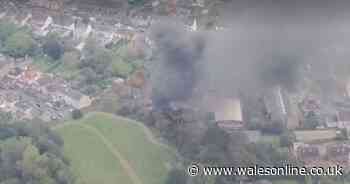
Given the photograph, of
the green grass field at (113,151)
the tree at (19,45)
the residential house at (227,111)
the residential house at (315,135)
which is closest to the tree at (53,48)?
the tree at (19,45)

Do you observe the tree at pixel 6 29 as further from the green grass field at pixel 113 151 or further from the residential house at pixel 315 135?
the residential house at pixel 315 135

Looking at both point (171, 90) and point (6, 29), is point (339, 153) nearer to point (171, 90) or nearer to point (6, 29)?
point (171, 90)

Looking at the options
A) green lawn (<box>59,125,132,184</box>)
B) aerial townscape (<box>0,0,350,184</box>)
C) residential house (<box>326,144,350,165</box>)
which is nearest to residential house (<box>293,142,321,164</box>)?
aerial townscape (<box>0,0,350,184</box>)

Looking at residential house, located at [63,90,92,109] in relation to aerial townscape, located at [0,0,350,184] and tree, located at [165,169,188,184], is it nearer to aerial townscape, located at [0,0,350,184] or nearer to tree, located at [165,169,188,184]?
aerial townscape, located at [0,0,350,184]

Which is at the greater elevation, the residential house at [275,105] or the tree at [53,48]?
the tree at [53,48]

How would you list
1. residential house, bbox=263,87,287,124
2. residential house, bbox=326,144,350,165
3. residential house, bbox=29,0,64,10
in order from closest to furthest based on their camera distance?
1. residential house, bbox=326,144,350,165
2. residential house, bbox=263,87,287,124
3. residential house, bbox=29,0,64,10

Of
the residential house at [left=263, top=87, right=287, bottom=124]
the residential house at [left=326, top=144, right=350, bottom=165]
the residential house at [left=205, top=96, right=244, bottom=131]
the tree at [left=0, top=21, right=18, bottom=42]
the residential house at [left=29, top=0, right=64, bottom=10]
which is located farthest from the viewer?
the residential house at [left=29, top=0, right=64, bottom=10]
